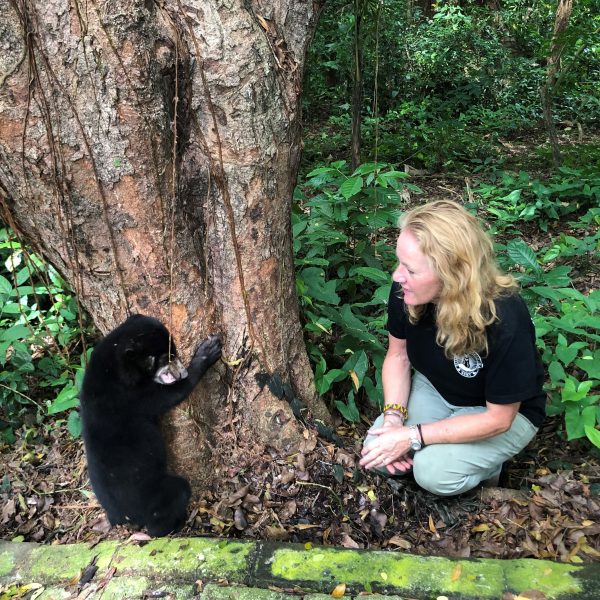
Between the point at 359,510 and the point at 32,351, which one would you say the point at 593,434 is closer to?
the point at 359,510

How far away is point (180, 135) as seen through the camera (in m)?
2.49

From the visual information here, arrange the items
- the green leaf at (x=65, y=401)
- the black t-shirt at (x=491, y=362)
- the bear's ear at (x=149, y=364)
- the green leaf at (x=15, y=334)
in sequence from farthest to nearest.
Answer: the green leaf at (x=15, y=334) < the green leaf at (x=65, y=401) < the bear's ear at (x=149, y=364) < the black t-shirt at (x=491, y=362)

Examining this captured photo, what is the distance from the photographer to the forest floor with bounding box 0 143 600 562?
111 inches

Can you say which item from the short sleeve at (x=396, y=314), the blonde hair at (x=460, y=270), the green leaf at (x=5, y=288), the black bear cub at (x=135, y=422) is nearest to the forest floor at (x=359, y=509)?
the black bear cub at (x=135, y=422)

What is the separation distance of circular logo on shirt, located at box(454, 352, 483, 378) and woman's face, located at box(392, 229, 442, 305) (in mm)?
366

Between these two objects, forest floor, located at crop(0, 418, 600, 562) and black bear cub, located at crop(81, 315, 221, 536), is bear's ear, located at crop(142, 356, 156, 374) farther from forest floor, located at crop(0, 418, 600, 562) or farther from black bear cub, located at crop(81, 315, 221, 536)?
forest floor, located at crop(0, 418, 600, 562)

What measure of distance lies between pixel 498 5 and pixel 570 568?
13508mm

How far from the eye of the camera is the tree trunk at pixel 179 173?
215 centimetres

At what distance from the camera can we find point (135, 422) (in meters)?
2.67

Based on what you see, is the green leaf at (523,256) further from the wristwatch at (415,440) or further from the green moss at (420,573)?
the green moss at (420,573)

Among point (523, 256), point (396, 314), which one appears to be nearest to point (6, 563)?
point (396, 314)

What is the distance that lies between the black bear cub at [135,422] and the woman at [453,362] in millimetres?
1075

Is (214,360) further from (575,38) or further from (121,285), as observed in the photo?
(575,38)

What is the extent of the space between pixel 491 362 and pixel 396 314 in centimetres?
59
